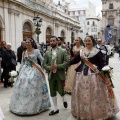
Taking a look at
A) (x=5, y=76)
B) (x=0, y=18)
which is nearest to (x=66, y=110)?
(x=5, y=76)

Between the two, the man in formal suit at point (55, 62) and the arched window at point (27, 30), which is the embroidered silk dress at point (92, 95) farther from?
the arched window at point (27, 30)

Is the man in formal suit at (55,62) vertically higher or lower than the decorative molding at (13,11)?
lower

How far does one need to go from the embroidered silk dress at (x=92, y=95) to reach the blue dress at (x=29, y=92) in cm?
76

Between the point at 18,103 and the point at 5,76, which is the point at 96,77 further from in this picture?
the point at 5,76

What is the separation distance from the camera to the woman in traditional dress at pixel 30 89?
400cm

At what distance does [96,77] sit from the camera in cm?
362

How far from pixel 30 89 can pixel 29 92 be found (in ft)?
0.20

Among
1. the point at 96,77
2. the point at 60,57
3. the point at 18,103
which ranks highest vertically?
the point at 60,57

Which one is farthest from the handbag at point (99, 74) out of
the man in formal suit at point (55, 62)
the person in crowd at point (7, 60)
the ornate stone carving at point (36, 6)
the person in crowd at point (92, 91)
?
the ornate stone carving at point (36, 6)

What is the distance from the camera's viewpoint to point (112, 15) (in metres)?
52.1

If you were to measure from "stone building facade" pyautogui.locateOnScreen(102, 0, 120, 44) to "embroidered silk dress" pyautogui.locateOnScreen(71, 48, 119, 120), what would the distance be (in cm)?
4916

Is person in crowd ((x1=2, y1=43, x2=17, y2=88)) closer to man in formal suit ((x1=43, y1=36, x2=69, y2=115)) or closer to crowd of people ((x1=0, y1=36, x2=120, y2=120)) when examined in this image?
crowd of people ((x1=0, y1=36, x2=120, y2=120))

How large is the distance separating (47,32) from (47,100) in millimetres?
19232

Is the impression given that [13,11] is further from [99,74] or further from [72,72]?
[99,74]
